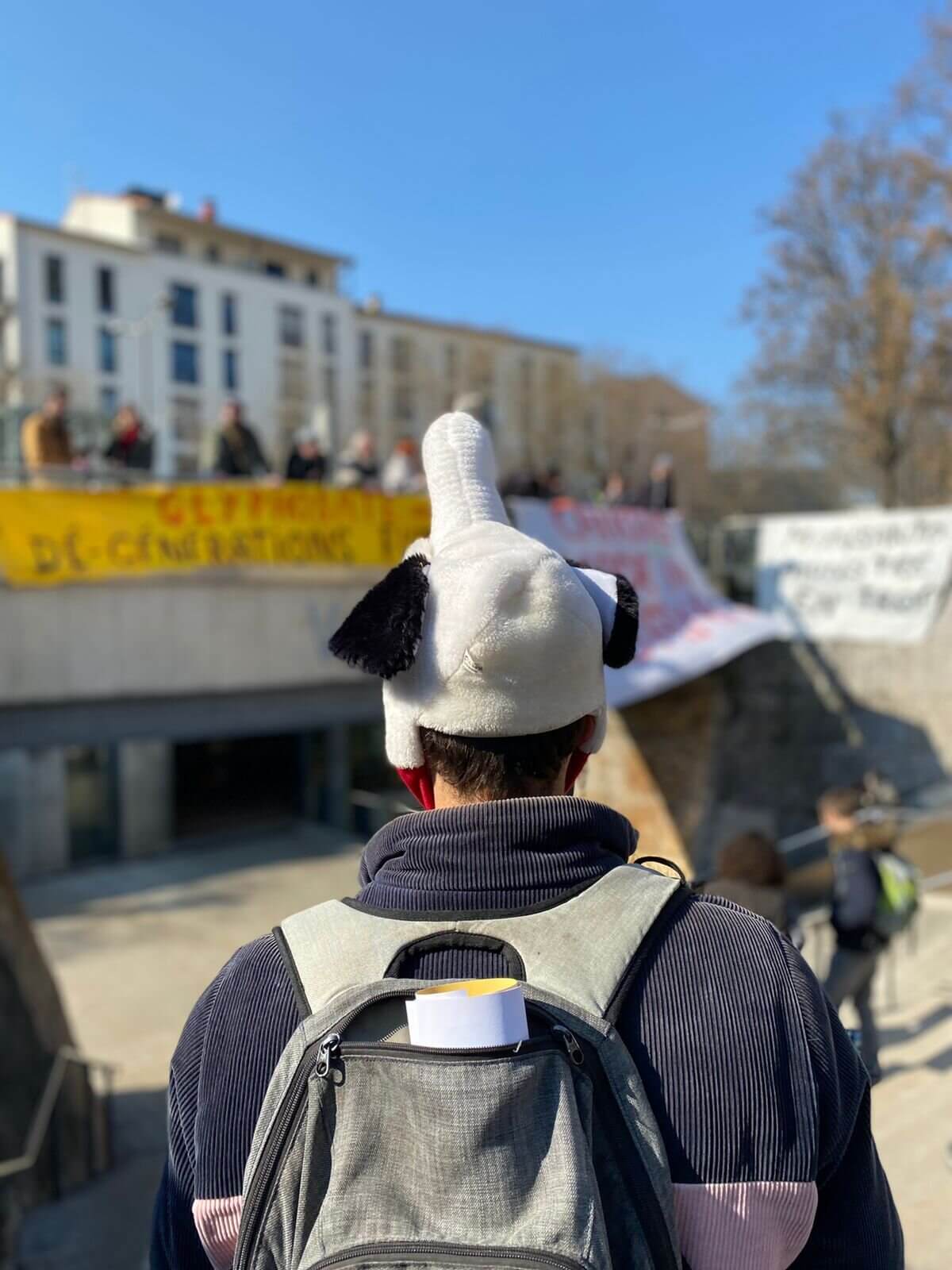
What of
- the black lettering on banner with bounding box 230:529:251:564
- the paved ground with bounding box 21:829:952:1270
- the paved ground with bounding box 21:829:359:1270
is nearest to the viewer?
the paved ground with bounding box 21:829:952:1270

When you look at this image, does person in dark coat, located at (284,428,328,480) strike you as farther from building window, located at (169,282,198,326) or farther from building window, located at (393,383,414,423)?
building window, located at (393,383,414,423)

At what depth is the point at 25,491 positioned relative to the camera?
26.1ft

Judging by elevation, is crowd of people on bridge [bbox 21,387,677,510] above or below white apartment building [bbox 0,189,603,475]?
below

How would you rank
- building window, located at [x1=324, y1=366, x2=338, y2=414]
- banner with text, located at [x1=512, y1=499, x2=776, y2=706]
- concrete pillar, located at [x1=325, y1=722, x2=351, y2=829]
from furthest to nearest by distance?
building window, located at [x1=324, y1=366, x2=338, y2=414], concrete pillar, located at [x1=325, y1=722, x2=351, y2=829], banner with text, located at [x1=512, y1=499, x2=776, y2=706]

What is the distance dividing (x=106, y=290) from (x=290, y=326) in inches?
497

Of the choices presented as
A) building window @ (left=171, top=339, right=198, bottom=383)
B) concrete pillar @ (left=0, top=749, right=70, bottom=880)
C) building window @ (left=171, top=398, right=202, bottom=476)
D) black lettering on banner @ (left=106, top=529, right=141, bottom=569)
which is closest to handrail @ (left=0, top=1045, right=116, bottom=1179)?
black lettering on banner @ (left=106, top=529, right=141, bottom=569)

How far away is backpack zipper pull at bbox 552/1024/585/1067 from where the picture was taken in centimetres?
104

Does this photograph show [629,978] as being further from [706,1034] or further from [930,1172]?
[930,1172]

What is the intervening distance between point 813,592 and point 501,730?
12.3 metres

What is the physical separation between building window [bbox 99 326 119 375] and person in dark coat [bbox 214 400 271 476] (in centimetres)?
4898

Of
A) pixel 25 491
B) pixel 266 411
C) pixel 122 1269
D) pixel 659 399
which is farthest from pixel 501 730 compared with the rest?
pixel 266 411

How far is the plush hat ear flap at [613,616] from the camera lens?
1.49 metres

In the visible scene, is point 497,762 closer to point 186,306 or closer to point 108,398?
point 108,398

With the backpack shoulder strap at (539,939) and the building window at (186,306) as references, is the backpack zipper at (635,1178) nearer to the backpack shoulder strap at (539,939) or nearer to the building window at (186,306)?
the backpack shoulder strap at (539,939)
